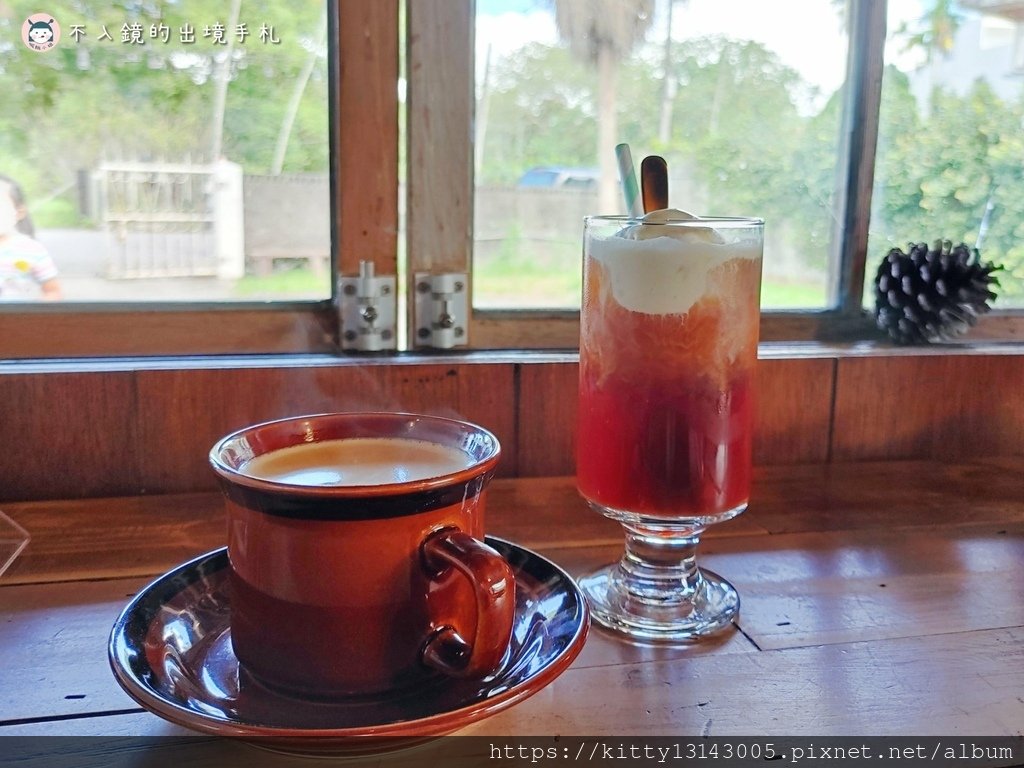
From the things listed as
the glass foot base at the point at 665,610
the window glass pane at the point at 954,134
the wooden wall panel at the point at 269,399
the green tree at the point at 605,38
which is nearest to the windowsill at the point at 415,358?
the wooden wall panel at the point at 269,399

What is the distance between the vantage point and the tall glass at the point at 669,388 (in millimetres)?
635

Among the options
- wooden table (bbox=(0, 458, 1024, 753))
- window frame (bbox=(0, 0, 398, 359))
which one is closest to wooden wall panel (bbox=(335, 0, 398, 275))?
window frame (bbox=(0, 0, 398, 359))

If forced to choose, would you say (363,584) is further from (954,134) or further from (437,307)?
(954,134)

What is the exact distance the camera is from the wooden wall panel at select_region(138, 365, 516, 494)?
926 mm

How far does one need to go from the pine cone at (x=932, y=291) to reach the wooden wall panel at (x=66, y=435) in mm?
935

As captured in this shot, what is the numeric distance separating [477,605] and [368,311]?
0.60 m

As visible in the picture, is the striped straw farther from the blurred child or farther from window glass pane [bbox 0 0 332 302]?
the blurred child

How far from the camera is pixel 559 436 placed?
40.4 inches

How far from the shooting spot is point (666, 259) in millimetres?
630

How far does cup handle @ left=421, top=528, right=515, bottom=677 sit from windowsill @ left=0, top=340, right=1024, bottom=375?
1.69 feet

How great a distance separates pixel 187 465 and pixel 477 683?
0.55 meters

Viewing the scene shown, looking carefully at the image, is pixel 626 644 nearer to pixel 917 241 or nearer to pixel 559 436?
pixel 559 436

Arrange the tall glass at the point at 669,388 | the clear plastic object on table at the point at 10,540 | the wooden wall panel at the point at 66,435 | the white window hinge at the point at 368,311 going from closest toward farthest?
the tall glass at the point at 669,388 < the clear plastic object on table at the point at 10,540 < the wooden wall panel at the point at 66,435 < the white window hinge at the point at 368,311

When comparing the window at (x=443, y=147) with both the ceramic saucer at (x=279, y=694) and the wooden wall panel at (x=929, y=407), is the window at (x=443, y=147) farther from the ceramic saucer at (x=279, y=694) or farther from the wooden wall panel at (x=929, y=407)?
the ceramic saucer at (x=279, y=694)
